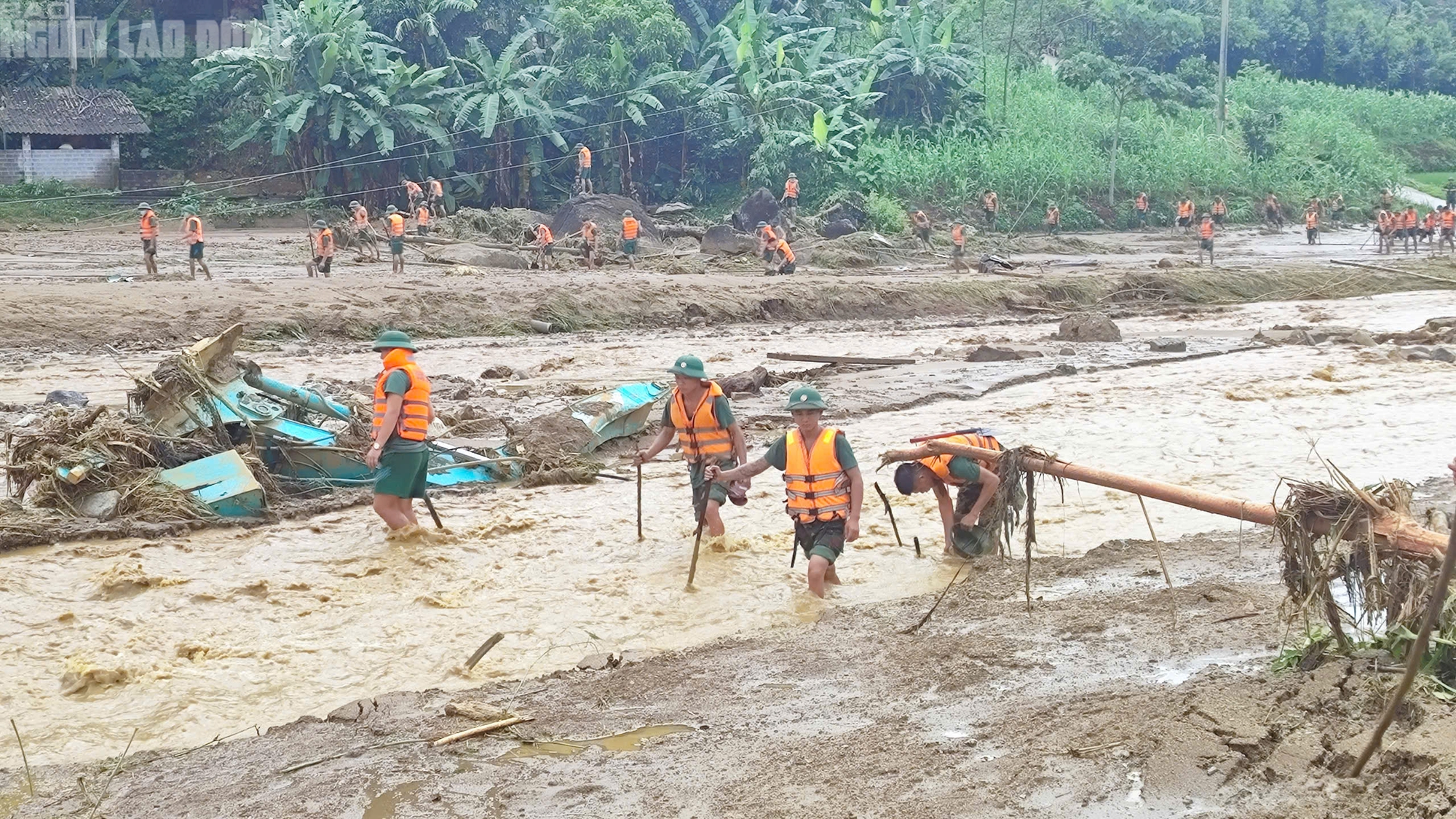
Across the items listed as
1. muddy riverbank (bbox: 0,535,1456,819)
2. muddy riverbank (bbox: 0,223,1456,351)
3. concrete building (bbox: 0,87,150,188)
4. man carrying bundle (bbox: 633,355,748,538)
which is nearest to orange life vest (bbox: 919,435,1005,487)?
muddy riverbank (bbox: 0,535,1456,819)

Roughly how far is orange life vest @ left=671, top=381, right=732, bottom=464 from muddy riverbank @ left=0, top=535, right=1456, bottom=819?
6.25 ft

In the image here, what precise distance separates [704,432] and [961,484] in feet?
5.70

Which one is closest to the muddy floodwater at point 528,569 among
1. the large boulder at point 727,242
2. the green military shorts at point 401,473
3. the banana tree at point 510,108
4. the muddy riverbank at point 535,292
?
the green military shorts at point 401,473

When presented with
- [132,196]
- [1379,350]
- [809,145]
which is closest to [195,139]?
[132,196]

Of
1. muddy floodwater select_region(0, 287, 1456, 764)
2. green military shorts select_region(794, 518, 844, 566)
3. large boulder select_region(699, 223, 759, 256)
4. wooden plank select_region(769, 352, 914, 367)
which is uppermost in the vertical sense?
large boulder select_region(699, 223, 759, 256)

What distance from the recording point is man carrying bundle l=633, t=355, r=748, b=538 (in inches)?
356

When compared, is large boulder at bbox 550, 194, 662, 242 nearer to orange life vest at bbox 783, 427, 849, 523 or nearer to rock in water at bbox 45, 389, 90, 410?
rock in water at bbox 45, 389, 90, 410

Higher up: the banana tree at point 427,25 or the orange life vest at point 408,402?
the banana tree at point 427,25

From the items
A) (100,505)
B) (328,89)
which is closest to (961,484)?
(100,505)

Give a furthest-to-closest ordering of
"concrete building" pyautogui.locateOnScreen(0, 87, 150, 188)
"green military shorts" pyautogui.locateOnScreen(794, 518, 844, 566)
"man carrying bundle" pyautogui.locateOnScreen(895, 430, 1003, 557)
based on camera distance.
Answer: "concrete building" pyautogui.locateOnScreen(0, 87, 150, 188) < "man carrying bundle" pyautogui.locateOnScreen(895, 430, 1003, 557) < "green military shorts" pyautogui.locateOnScreen(794, 518, 844, 566)

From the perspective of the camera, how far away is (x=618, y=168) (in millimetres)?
37969

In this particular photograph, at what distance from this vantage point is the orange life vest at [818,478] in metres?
8.05

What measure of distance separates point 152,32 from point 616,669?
36.0 m

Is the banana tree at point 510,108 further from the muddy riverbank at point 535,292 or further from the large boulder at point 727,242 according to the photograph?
the large boulder at point 727,242
